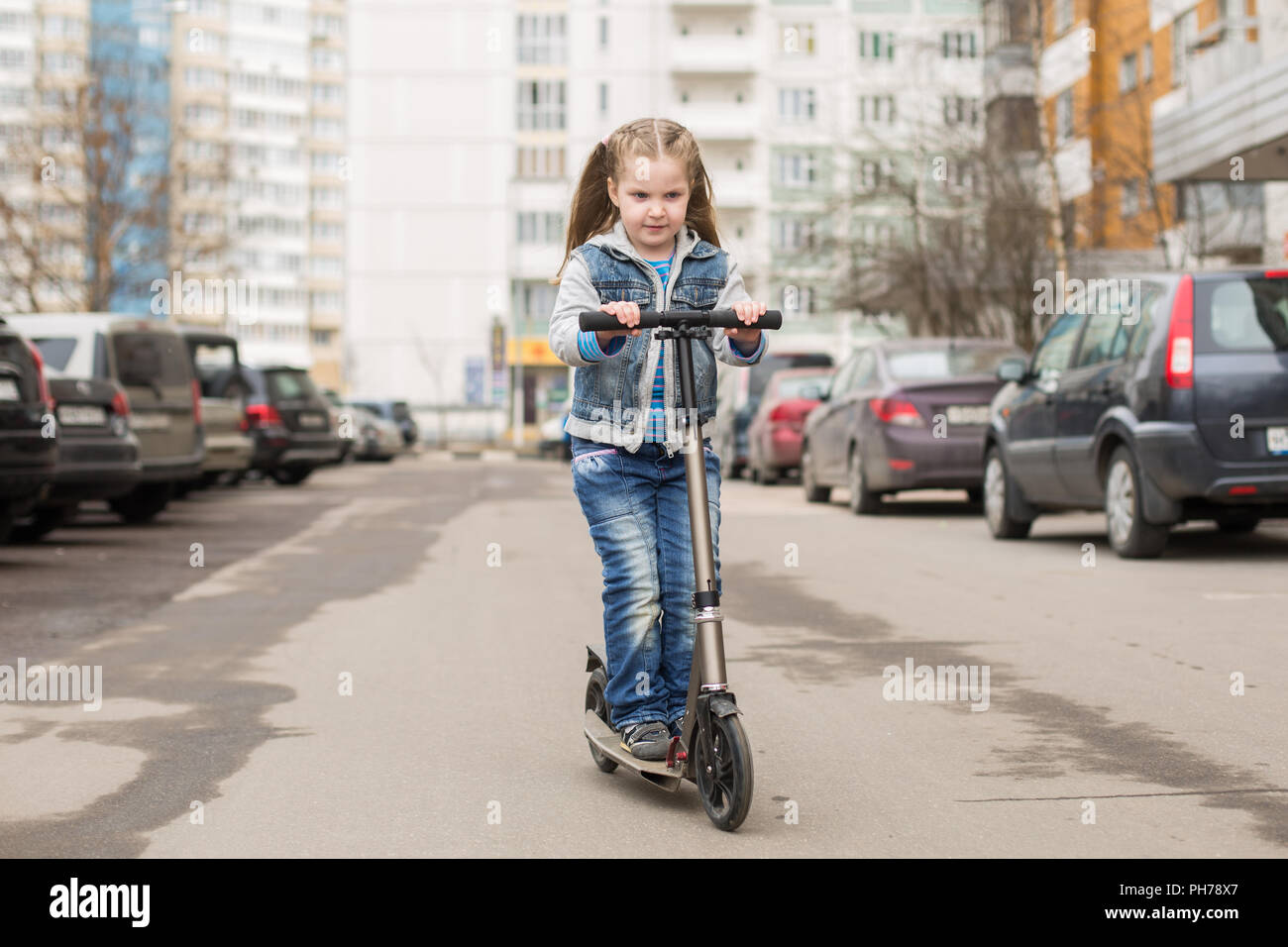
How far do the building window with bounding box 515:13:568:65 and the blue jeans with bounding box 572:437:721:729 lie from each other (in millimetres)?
73637

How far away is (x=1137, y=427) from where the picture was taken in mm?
11156

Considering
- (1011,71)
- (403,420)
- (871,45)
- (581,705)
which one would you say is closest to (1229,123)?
(581,705)

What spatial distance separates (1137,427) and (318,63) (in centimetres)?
11879

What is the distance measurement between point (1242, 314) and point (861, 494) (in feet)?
21.4

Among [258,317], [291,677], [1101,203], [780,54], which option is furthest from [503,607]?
[258,317]

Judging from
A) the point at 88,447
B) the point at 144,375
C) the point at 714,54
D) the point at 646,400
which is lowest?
the point at 88,447

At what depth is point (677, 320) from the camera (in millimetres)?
4566

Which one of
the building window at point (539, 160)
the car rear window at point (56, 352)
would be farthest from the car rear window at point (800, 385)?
the building window at point (539, 160)

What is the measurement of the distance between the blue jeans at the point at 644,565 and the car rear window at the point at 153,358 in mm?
12769

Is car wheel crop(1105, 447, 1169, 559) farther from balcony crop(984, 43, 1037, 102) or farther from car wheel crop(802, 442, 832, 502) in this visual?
balcony crop(984, 43, 1037, 102)

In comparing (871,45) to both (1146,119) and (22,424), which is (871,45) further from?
(22,424)

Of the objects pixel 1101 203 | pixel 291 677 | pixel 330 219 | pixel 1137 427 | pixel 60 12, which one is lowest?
pixel 291 677

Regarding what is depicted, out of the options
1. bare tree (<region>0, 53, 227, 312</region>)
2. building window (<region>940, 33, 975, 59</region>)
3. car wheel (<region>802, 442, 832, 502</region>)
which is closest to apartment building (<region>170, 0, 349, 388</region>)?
bare tree (<region>0, 53, 227, 312</region>)
